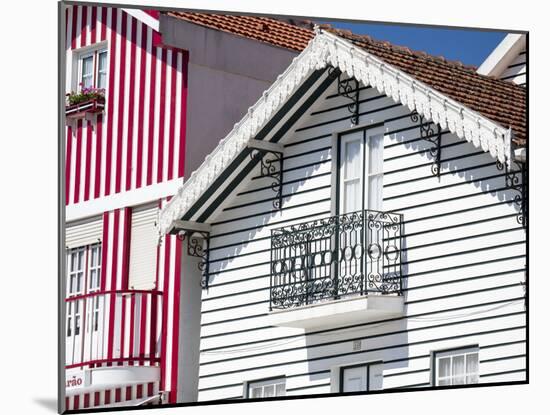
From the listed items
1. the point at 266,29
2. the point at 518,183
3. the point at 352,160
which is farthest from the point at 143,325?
the point at 518,183

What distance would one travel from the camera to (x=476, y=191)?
69.3ft

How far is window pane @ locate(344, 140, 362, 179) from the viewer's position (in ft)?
71.6

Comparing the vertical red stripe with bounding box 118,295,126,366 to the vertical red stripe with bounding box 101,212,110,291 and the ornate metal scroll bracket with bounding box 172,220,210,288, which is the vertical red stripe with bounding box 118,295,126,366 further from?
the ornate metal scroll bracket with bounding box 172,220,210,288

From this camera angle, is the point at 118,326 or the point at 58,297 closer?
the point at 58,297

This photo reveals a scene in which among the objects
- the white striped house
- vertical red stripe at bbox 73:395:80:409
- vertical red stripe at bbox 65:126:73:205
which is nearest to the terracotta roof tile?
the white striped house

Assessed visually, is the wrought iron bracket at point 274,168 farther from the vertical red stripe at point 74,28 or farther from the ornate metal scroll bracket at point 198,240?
the vertical red stripe at point 74,28

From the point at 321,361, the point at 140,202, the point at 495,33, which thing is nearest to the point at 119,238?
the point at 140,202

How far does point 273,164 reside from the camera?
2234 cm

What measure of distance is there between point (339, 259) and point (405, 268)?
577mm

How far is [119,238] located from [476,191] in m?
3.30

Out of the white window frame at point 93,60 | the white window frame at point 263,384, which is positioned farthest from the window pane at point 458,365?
the white window frame at point 93,60

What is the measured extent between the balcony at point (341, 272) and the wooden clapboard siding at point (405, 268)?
4.5 inches

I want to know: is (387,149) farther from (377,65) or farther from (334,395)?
(334,395)

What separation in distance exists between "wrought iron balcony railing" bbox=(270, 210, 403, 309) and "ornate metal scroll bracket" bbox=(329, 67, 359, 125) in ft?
2.83
